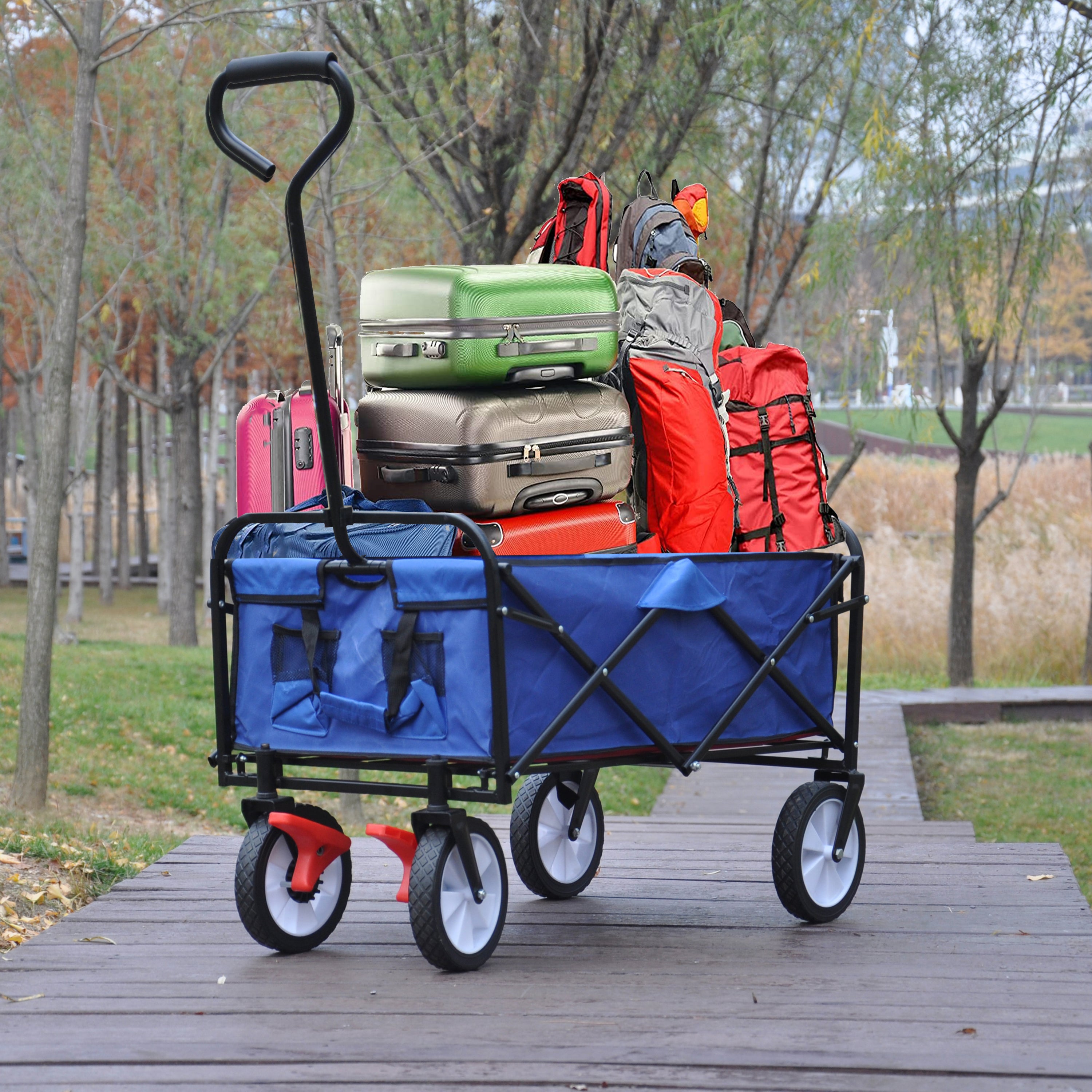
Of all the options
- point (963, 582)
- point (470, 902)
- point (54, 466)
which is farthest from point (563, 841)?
point (963, 582)

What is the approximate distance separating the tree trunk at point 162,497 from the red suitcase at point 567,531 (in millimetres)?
10582

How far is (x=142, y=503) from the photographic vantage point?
2545 cm

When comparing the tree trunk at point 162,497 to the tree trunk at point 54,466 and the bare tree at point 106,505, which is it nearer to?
the bare tree at point 106,505

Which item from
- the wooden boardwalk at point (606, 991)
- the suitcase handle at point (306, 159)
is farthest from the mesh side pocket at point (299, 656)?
the wooden boardwalk at point (606, 991)

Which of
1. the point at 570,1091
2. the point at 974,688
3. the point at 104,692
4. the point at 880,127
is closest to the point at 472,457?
the point at 570,1091

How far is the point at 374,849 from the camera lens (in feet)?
17.4

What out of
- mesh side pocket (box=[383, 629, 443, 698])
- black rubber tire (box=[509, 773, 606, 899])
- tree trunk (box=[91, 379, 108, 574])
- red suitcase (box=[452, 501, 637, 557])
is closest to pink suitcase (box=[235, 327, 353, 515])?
red suitcase (box=[452, 501, 637, 557])

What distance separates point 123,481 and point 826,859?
2011cm

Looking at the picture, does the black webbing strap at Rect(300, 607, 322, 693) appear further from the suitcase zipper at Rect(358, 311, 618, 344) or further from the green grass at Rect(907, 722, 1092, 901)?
the green grass at Rect(907, 722, 1092, 901)

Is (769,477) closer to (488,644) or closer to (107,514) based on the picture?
(488,644)

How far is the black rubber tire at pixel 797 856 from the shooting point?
165 inches

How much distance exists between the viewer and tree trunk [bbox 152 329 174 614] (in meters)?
17.2

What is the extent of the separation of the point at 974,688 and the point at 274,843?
821 centimetres

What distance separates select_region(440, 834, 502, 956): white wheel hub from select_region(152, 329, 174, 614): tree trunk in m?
11.1
